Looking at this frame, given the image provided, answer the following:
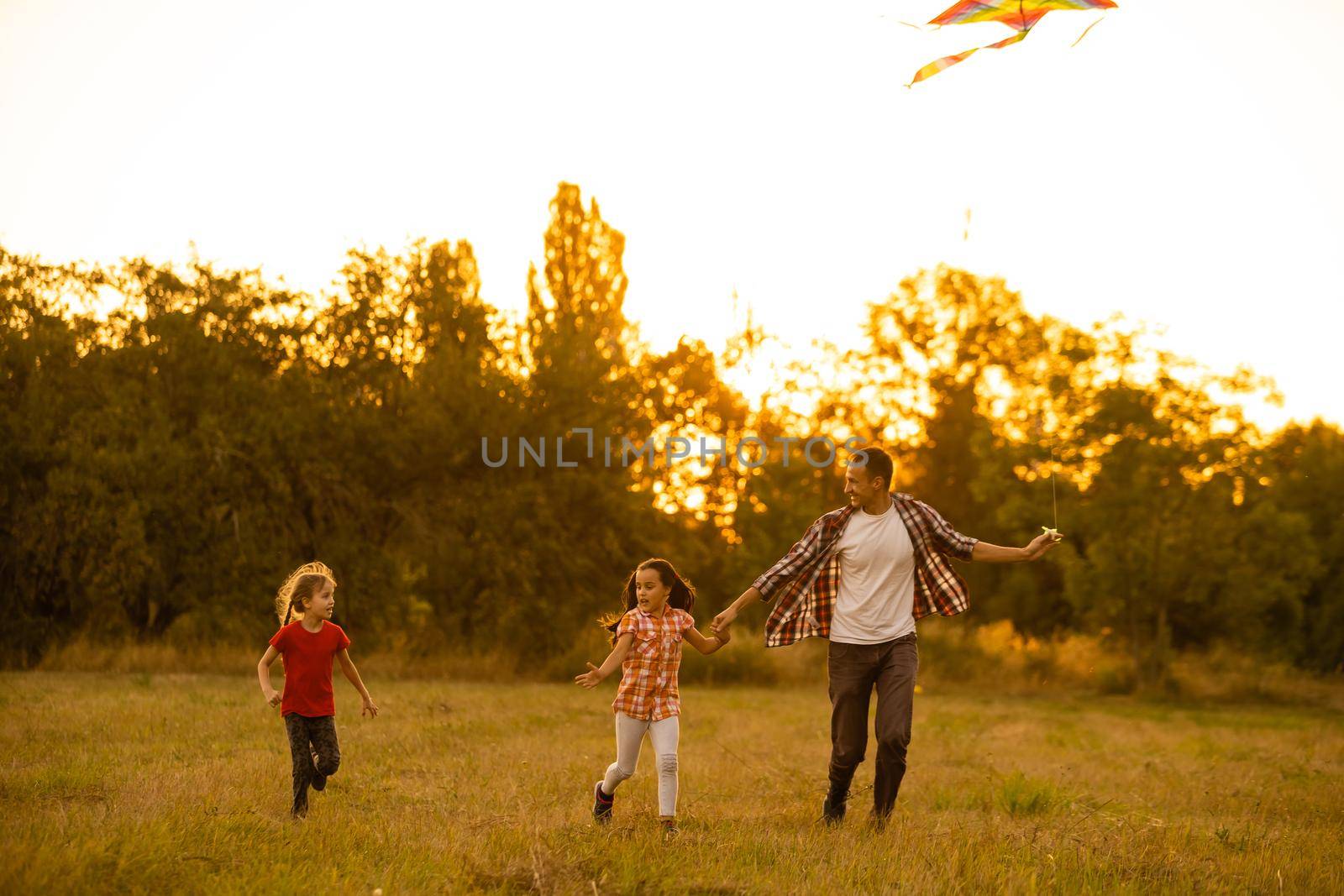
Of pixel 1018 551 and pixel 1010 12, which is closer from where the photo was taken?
pixel 1018 551

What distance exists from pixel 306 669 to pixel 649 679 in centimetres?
222

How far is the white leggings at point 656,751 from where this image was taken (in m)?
7.41

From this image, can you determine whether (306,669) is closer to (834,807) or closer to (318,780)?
(318,780)

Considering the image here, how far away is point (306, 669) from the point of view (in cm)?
780

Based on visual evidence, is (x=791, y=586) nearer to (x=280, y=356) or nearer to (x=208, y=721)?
(x=208, y=721)

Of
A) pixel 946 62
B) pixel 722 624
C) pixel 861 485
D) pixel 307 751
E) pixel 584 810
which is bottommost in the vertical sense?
pixel 584 810

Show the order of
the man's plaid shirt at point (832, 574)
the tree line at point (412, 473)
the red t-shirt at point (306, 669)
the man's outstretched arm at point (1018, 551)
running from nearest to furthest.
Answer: the man's outstretched arm at point (1018, 551), the red t-shirt at point (306, 669), the man's plaid shirt at point (832, 574), the tree line at point (412, 473)

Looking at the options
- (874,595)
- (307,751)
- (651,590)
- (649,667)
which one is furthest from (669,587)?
(307,751)

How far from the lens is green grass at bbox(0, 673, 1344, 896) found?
594cm

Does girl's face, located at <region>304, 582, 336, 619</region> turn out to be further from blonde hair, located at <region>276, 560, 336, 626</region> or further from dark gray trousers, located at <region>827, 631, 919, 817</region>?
dark gray trousers, located at <region>827, 631, 919, 817</region>

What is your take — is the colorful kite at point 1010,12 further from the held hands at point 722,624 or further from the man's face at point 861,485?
the held hands at point 722,624

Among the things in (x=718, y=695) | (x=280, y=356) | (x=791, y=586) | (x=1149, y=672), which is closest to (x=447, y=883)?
(x=791, y=586)

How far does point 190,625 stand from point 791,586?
18486mm

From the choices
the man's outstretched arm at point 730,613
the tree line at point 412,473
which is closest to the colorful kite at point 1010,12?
the man's outstretched arm at point 730,613
